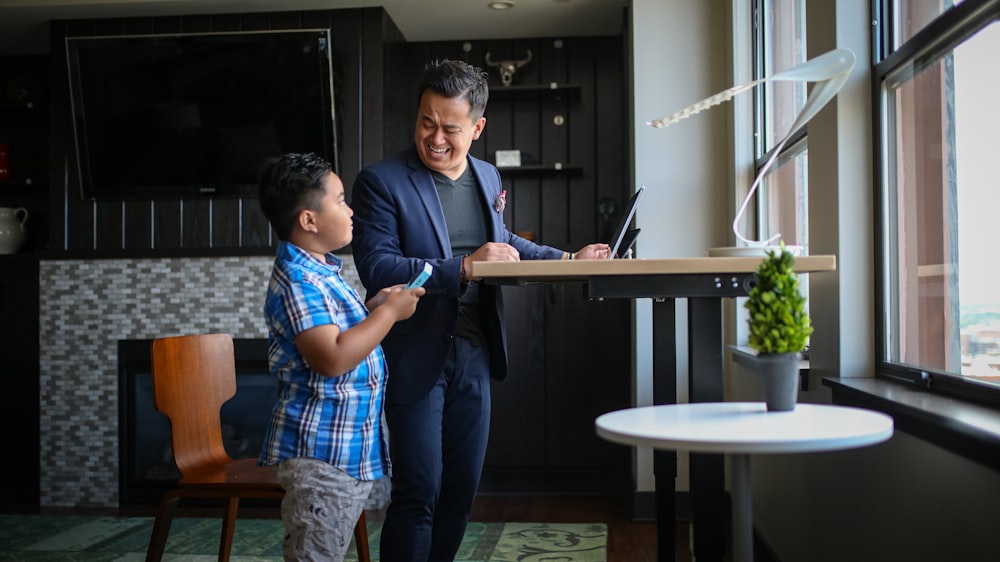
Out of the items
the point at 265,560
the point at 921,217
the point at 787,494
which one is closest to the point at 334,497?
the point at 921,217

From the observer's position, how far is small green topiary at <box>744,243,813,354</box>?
141 cm

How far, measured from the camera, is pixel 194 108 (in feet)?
14.1

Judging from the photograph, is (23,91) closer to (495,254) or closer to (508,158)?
(508,158)

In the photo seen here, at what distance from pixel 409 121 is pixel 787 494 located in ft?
8.96

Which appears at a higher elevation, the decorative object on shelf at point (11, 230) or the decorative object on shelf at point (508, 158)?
the decorative object on shelf at point (508, 158)

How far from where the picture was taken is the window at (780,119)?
2816 mm

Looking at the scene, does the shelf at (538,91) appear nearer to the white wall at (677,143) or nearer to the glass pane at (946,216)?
the white wall at (677,143)

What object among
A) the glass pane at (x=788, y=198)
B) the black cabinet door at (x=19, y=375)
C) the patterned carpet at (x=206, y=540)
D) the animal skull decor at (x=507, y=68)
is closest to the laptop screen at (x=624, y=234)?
the glass pane at (x=788, y=198)

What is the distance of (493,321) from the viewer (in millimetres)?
2156

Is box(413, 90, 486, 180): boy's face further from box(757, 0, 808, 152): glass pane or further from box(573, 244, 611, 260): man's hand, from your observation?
box(757, 0, 808, 152): glass pane

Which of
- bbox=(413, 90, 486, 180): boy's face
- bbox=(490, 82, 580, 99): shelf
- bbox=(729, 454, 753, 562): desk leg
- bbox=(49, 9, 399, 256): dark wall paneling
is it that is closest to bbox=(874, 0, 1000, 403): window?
bbox=(729, 454, 753, 562): desk leg

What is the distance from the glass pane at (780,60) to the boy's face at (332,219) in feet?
4.69

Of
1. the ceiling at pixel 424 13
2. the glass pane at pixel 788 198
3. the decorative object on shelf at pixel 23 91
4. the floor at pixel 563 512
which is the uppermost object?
the ceiling at pixel 424 13

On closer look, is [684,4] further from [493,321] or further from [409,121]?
[493,321]
